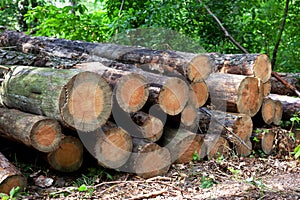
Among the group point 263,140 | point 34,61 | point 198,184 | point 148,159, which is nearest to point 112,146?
point 148,159

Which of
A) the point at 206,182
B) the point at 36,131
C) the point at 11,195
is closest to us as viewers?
the point at 11,195

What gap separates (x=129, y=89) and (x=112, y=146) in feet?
1.99

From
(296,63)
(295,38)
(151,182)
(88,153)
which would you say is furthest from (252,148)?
(295,38)

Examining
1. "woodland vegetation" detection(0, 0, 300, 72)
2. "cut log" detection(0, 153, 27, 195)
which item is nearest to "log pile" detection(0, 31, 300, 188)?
"cut log" detection(0, 153, 27, 195)

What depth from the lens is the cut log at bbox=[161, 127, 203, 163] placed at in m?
3.98

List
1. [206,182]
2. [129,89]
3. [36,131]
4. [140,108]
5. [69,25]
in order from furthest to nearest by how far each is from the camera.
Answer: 1. [69,25]
2. [140,108]
3. [129,89]
4. [206,182]
5. [36,131]

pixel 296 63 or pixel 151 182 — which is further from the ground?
pixel 296 63

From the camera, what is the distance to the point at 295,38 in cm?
765

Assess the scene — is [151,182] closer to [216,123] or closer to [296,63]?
[216,123]

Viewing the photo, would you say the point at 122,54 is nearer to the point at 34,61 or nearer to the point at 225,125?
the point at 34,61

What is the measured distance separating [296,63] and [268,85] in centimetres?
311

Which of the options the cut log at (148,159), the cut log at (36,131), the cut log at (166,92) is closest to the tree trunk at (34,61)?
the cut log at (166,92)

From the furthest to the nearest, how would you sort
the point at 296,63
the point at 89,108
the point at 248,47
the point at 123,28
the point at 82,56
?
1. the point at 248,47
2. the point at 296,63
3. the point at 123,28
4. the point at 82,56
5. the point at 89,108

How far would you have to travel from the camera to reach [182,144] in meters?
4.00
